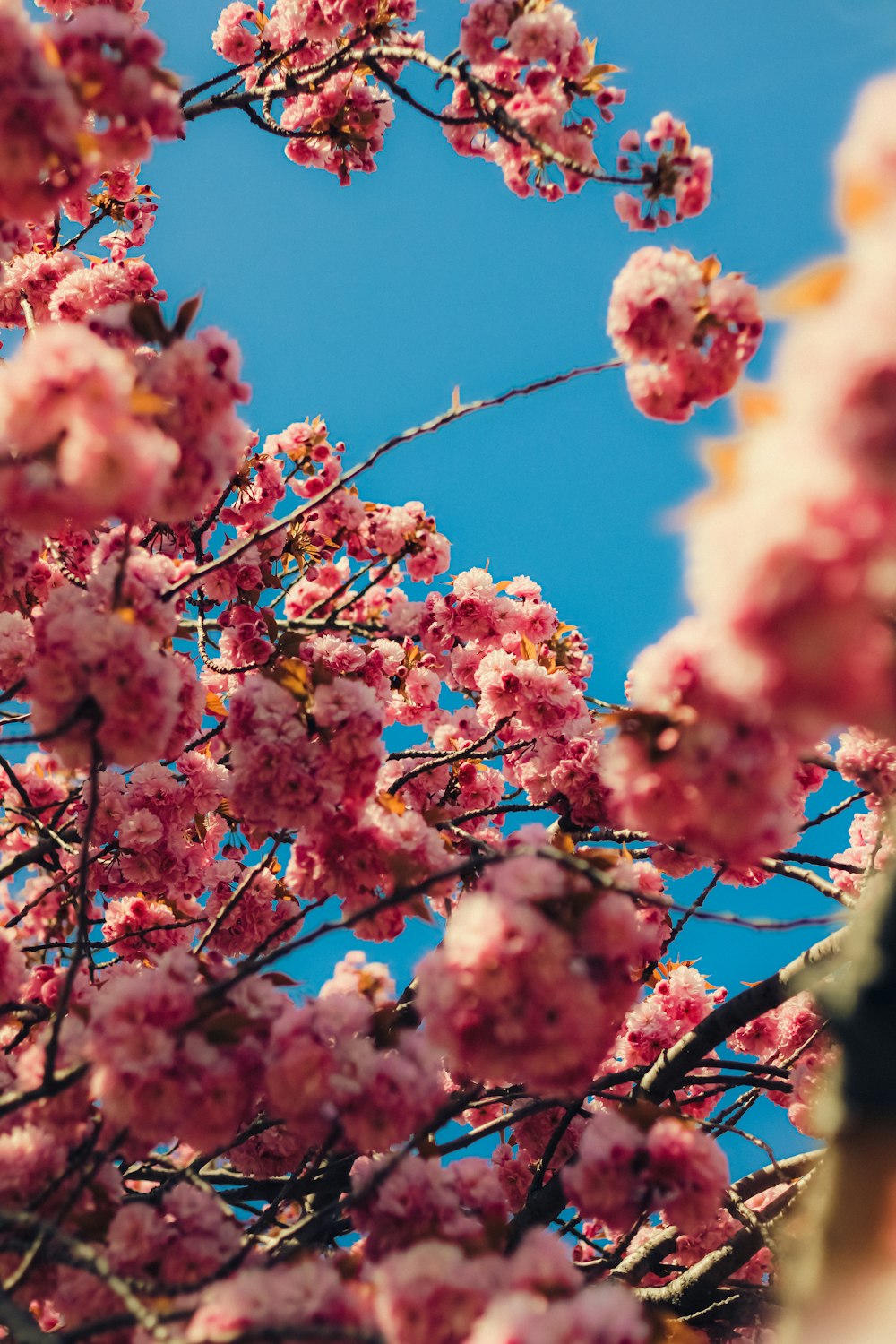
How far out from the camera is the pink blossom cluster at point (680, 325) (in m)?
2.73

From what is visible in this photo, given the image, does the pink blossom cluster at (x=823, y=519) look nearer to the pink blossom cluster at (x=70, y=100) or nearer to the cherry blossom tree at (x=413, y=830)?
the cherry blossom tree at (x=413, y=830)

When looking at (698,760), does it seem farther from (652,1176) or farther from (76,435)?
(76,435)

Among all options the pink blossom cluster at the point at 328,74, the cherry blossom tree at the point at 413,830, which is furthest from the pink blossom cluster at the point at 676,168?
the pink blossom cluster at the point at 328,74

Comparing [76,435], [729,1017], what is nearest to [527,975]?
[76,435]

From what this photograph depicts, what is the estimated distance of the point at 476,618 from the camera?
19.9ft

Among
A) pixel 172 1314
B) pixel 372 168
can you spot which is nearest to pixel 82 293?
pixel 372 168

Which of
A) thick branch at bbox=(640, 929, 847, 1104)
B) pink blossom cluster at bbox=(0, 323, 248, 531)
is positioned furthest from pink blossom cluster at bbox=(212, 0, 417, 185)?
thick branch at bbox=(640, 929, 847, 1104)

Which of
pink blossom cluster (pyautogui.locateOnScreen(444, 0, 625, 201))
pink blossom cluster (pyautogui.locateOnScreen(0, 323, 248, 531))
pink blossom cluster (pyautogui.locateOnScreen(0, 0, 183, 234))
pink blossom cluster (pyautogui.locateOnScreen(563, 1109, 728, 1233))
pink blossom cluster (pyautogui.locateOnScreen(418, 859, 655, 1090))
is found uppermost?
pink blossom cluster (pyautogui.locateOnScreen(444, 0, 625, 201))

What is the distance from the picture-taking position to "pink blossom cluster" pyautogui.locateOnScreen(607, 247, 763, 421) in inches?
→ 108

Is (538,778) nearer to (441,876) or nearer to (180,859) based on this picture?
(180,859)

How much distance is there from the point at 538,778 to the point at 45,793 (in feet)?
10.4

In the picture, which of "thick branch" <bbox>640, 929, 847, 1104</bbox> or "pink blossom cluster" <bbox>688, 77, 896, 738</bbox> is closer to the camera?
"pink blossom cluster" <bbox>688, 77, 896, 738</bbox>

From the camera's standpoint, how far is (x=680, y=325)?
8.99 feet

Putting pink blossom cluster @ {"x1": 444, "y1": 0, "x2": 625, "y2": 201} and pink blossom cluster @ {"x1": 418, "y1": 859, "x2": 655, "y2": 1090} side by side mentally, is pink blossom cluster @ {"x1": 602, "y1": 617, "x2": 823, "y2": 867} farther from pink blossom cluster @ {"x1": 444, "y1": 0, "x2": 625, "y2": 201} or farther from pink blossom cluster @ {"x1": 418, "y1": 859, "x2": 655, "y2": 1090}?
pink blossom cluster @ {"x1": 444, "y1": 0, "x2": 625, "y2": 201}
